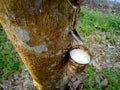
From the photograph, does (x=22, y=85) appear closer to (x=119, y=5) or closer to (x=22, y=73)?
(x=22, y=73)

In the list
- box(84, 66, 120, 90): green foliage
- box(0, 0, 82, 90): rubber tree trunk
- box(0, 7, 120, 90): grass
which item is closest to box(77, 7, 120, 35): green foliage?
box(0, 7, 120, 90): grass

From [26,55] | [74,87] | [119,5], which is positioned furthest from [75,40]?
[119,5]

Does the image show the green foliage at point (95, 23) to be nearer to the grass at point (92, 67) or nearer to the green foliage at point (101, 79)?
the grass at point (92, 67)

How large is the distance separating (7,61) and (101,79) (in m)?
1.23

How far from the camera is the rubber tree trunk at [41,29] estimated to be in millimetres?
1209

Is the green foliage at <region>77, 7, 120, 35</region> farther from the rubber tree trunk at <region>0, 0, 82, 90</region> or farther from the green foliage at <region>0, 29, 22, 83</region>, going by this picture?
the rubber tree trunk at <region>0, 0, 82, 90</region>

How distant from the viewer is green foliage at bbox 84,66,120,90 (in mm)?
2846

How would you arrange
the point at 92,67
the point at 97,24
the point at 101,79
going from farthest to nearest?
1. the point at 97,24
2. the point at 92,67
3. the point at 101,79

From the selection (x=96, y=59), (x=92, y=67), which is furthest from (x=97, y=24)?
(x=92, y=67)

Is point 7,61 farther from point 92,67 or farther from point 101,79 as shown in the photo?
point 101,79

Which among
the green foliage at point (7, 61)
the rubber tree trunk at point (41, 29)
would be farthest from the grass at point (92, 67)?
the rubber tree trunk at point (41, 29)

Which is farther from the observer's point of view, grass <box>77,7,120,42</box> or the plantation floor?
grass <box>77,7,120,42</box>

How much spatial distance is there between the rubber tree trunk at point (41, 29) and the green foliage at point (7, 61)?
4.40 ft

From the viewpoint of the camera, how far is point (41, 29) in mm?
1334
